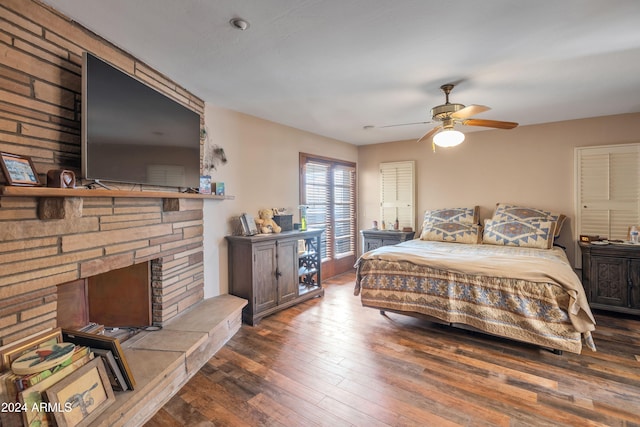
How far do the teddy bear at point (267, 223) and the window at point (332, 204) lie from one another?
816 millimetres

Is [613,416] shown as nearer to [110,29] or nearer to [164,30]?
[164,30]

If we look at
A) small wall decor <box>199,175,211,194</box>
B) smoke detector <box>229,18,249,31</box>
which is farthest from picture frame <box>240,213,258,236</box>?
smoke detector <box>229,18,249,31</box>

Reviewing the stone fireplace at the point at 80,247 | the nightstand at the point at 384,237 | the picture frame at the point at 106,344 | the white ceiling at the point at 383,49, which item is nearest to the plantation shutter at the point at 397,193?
the nightstand at the point at 384,237

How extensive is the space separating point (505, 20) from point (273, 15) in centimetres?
136

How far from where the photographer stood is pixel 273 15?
1.71m

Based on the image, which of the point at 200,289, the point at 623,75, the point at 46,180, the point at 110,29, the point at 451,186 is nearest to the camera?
the point at 46,180

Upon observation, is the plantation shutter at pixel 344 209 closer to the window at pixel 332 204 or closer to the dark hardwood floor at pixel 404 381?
the window at pixel 332 204

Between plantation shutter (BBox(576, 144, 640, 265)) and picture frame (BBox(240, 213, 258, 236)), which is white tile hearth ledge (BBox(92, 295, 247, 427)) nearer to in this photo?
picture frame (BBox(240, 213, 258, 236))

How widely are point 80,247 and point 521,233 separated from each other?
442 cm

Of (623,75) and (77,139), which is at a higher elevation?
(623,75)

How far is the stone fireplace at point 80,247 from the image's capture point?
1464mm

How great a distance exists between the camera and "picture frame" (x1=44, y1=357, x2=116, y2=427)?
1.37m

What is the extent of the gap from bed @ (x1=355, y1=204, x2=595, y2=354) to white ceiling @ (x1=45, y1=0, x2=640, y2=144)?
5.30ft

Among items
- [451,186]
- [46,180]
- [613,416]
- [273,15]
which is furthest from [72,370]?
[451,186]
